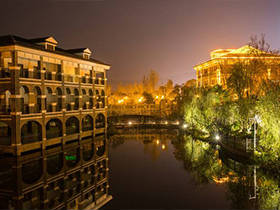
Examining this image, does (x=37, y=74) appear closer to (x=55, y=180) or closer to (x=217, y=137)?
(x=55, y=180)

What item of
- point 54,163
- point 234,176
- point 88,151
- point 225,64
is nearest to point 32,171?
point 54,163

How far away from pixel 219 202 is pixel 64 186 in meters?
10.1

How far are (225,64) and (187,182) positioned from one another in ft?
128

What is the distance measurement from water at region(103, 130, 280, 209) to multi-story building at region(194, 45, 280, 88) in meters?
14.4

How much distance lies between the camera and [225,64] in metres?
50.8

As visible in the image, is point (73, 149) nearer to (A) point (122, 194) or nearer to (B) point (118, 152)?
(B) point (118, 152)

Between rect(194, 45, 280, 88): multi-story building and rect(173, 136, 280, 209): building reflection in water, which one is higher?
rect(194, 45, 280, 88): multi-story building

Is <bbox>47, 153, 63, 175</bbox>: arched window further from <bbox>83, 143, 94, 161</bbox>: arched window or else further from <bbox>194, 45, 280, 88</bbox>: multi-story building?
<bbox>194, 45, 280, 88</bbox>: multi-story building

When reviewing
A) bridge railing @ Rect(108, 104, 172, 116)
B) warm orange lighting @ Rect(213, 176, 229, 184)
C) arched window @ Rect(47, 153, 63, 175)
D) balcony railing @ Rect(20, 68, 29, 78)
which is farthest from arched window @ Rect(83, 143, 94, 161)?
bridge railing @ Rect(108, 104, 172, 116)

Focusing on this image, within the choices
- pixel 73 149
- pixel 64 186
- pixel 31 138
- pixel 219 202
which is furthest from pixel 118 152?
pixel 219 202

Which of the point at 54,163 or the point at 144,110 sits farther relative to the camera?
the point at 144,110

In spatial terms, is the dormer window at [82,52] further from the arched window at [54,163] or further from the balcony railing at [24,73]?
the arched window at [54,163]

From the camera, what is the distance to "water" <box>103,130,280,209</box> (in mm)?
13837

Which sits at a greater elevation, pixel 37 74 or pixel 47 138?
pixel 37 74
